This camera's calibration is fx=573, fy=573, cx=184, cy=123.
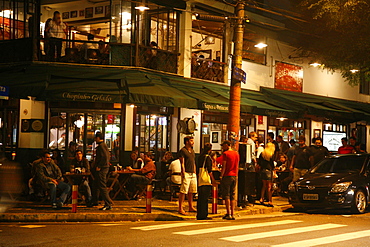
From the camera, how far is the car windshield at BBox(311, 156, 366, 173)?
631 inches

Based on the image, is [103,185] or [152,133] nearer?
[103,185]

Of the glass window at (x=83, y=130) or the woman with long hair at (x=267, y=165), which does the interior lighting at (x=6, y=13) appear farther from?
the woman with long hair at (x=267, y=165)

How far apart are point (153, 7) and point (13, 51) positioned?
5.21 m

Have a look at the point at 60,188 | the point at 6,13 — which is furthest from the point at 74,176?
the point at 6,13

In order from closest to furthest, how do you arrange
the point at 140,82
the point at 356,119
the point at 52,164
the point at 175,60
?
the point at 52,164 < the point at 140,82 < the point at 175,60 < the point at 356,119

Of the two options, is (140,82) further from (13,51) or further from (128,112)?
(13,51)

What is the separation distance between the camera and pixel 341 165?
16.3 m

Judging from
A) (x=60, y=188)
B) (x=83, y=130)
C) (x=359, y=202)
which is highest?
(x=83, y=130)

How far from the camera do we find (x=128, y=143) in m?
19.8

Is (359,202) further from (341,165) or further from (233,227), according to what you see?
(233,227)

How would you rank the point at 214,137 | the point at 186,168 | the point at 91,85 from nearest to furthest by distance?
the point at 186,168, the point at 91,85, the point at 214,137

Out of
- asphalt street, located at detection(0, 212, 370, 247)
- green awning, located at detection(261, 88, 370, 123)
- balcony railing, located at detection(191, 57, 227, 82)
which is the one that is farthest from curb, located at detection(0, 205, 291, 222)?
green awning, located at detection(261, 88, 370, 123)

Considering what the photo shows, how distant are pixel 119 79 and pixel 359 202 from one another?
27.0ft

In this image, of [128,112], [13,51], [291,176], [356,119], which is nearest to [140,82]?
[128,112]
